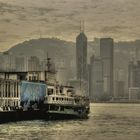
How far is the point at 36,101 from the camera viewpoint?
137m

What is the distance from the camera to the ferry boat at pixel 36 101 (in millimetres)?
123438

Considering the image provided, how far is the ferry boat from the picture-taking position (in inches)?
4860

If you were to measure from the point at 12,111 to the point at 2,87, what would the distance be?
8.01m

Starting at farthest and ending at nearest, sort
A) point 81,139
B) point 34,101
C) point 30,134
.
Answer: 1. point 34,101
2. point 30,134
3. point 81,139

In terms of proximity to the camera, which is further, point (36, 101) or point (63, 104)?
point (36, 101)

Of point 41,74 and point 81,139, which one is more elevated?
point 41,74

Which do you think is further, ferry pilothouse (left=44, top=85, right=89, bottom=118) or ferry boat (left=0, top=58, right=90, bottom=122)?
ferry pilothouse (left=44, top=85, right=89, bottom=118)

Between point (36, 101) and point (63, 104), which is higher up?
point (36, 101)

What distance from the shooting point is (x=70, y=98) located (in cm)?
14138

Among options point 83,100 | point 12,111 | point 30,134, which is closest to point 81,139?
point 30,134

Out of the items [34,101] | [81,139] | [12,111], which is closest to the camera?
[81,139]

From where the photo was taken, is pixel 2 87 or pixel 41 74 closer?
pixel 2 87

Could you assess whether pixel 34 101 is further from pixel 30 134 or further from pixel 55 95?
pixel 30 134

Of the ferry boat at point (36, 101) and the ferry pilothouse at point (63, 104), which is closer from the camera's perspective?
the ferry boat at point (36, 101)
